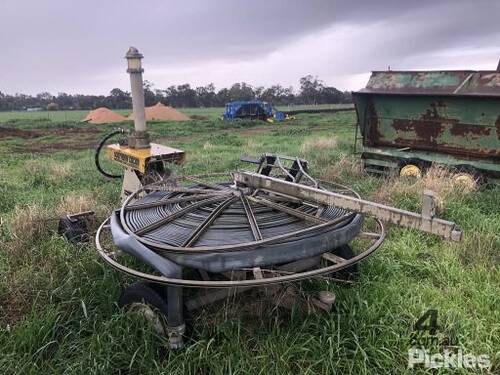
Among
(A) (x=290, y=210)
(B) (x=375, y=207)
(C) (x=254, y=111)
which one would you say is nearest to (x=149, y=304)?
(A) (x=290, y=210)

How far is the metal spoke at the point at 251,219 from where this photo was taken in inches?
106

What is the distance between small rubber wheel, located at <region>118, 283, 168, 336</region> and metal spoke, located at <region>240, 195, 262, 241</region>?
2.44 feet

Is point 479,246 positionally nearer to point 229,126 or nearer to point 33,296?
point 33,296

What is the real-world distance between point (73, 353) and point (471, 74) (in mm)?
6615

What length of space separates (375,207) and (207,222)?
1.08 m

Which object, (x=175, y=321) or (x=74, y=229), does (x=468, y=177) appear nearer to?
(x=175, y=321)

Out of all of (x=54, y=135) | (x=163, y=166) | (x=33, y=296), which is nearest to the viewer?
(x=33, y=296)

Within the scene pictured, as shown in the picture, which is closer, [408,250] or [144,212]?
[144,212]

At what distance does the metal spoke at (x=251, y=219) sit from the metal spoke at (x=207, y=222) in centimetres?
9

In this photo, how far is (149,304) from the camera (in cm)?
284

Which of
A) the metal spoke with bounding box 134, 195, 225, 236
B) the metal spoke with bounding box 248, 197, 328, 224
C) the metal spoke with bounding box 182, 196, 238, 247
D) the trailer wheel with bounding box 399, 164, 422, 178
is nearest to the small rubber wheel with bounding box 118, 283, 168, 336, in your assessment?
the metal spoke with bounding box 134, 195, 225, 236

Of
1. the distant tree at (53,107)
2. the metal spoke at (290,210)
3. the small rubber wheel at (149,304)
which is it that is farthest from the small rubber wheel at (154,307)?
the distant tree at (53,107)

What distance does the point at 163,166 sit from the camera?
4.66m

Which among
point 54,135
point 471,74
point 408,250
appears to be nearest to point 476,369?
point 408,250
